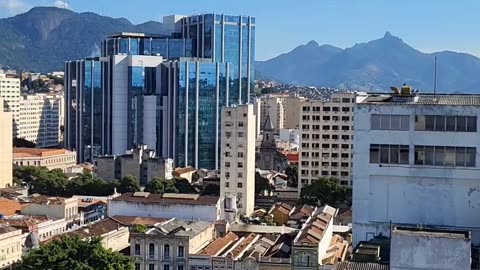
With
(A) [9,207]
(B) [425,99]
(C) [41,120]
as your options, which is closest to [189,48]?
(C) [41,120]

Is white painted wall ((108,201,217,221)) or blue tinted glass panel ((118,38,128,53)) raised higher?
blue tinted glass panel ((118,38,128,53))

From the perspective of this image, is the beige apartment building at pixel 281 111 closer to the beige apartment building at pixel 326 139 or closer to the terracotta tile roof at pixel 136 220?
the beige apartment building at pixel 326 139

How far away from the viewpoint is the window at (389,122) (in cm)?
2183

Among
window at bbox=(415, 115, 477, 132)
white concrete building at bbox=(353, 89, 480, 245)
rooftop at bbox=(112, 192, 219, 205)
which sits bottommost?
rooftop at bbox=(112, 192, 219, 205)

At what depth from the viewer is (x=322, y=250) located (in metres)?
29.8

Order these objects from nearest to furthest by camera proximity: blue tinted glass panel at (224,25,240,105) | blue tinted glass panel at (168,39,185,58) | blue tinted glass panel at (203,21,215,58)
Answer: blue tinted glass panel at (203,21,215,58)
blue tinted glass panel at (224,25,240,105)
blue tinted glass panel at (168,39,185,58)

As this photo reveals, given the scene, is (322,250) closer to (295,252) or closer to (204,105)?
(295,252)

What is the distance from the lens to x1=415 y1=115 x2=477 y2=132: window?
70.3 feet

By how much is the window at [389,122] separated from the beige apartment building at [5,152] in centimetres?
5673

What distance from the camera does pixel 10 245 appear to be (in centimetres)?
4075

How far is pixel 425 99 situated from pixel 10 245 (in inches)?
993

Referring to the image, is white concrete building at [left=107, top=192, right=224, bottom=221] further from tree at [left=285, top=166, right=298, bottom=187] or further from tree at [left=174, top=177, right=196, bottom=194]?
tree at [left=285, top=166, right=298, bottom=187]

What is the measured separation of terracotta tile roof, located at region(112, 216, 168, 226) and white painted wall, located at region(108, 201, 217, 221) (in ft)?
1.90

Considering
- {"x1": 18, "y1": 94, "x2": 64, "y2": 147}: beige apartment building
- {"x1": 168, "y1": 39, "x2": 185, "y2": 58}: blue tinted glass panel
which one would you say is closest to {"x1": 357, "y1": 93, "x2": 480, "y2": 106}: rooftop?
{"x1": 168, "y1": 39, "x2": 185, "y2": 58}: blue tinted glass panel
